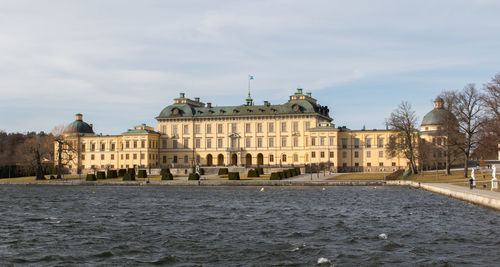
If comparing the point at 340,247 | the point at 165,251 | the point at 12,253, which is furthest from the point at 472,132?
the point at 12,253

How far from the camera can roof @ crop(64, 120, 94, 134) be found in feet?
373

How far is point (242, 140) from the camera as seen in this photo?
10444cm

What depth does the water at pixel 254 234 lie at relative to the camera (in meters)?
20.7

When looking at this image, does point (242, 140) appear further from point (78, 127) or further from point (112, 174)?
point (78, 127)

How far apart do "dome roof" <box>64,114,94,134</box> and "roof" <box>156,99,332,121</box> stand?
18168 millimetres

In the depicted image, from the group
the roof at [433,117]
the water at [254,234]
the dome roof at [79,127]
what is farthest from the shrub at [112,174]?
the roof at [433,117]

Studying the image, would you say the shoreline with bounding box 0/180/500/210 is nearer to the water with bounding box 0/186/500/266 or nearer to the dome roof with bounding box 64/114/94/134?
the water with bounding box 0/186/500/266

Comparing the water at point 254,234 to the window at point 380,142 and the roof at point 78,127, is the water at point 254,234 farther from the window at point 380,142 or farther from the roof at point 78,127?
the roof at point 78,127

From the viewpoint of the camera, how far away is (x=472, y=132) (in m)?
62.7

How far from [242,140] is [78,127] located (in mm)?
36009

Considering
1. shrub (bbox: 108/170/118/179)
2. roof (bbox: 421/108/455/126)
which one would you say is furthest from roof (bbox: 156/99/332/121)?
shrub (bbox: 108/170/118/179)

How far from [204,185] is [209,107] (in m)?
43.1

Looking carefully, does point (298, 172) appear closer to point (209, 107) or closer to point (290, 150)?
point (290, 150)

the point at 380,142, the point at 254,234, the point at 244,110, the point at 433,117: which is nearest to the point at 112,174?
Answer: the point at 244,110
